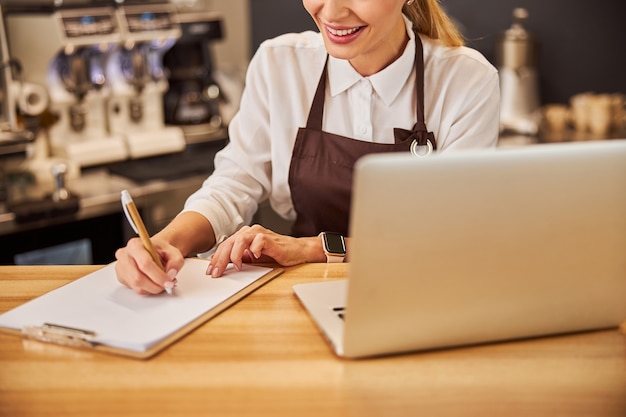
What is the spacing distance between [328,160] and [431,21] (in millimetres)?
382

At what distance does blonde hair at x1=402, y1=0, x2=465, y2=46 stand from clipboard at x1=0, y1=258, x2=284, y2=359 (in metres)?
0.75

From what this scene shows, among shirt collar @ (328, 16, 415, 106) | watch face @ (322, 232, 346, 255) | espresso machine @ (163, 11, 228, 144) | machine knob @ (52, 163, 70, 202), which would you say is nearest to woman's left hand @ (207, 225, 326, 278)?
watch face @ (322, 232, 346, 255)

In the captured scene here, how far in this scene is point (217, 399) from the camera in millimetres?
1010

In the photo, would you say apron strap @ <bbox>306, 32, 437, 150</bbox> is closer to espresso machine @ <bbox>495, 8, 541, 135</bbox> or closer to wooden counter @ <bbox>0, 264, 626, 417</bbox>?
wooden counter @ <bbox>0, 264, 626, 417</bbox>

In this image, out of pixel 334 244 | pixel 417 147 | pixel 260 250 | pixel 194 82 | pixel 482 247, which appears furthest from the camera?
pixel 194 82

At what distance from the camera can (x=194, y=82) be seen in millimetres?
3207

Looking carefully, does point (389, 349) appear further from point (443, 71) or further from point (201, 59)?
point (201, 59)

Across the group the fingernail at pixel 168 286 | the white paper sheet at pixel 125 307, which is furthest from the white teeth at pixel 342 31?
the fingernail at pixel 168 286

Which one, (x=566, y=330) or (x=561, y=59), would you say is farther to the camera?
(x=561, y=59)

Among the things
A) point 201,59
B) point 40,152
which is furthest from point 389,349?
point 201,59

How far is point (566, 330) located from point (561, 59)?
2854 millimetres

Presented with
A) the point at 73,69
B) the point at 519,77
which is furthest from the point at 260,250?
the point at 519,77

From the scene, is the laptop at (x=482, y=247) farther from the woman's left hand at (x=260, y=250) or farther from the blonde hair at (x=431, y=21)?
the blonde hair at (x=431, y=21)

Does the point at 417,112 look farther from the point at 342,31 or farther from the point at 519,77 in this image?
the point at 519,77
